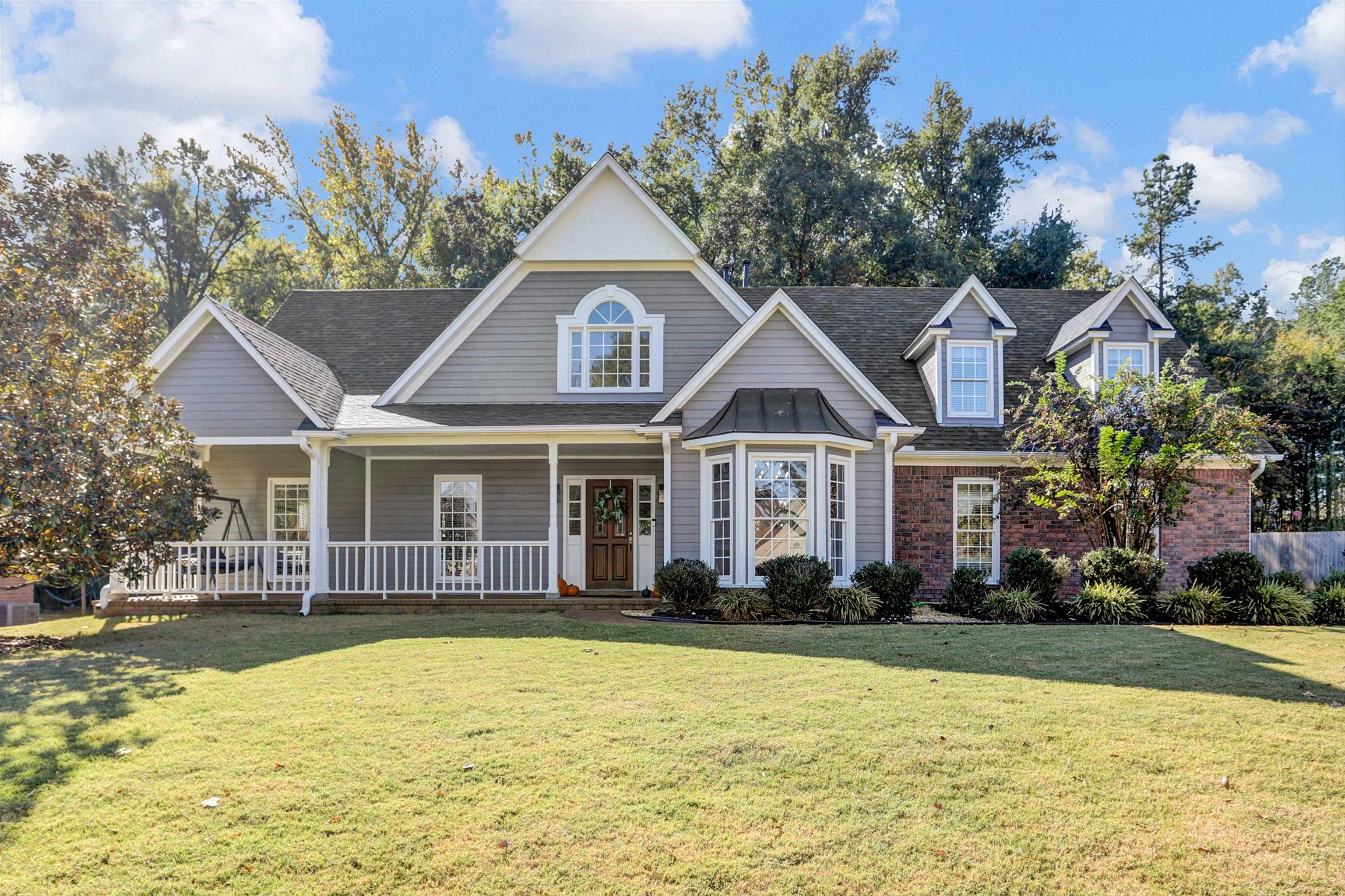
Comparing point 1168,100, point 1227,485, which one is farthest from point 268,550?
point 1168,100

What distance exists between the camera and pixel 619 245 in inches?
619

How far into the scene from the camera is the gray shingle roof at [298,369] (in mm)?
13891

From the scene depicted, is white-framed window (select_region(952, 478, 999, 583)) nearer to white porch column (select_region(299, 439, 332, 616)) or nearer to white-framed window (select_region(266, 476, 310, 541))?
white porch column (select_region(299, 439, 332, 616))

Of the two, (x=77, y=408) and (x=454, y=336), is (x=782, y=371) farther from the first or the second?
(x=77, y=408)

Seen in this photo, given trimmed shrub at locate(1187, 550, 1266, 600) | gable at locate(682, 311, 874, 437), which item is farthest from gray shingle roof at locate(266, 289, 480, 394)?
trimmed shrub at locate(1187, 550, 1266, 600)

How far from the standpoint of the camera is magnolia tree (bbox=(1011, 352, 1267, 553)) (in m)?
12.9

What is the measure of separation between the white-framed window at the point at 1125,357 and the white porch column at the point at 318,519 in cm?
1501

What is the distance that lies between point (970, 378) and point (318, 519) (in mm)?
12645

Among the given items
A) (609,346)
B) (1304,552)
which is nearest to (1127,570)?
(1304,552)

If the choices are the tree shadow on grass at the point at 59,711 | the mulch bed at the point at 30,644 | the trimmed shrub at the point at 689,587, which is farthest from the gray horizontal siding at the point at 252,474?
the trimmed shrub at the point at 689,587

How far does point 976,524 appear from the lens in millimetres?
15641

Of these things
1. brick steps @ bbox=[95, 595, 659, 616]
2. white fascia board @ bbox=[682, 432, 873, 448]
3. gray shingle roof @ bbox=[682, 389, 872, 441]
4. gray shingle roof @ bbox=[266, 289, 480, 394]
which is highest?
gray shingle roof @ bbox=[266, 289, 480, 394]

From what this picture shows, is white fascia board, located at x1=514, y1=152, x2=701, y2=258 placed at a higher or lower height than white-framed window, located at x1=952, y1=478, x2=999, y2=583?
higher

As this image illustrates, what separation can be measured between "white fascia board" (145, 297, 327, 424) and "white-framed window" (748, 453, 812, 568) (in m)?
7.58
